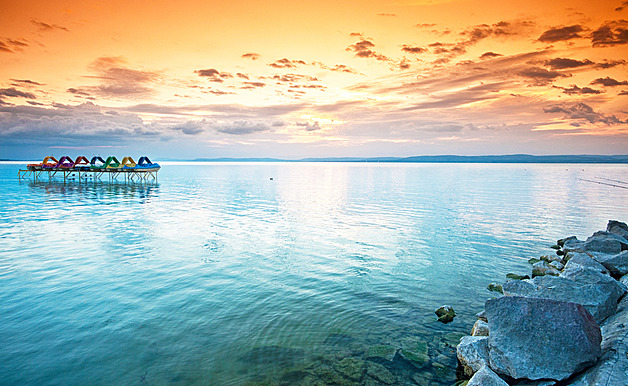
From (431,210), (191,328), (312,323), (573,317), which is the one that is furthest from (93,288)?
(431,210)

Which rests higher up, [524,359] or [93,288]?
[524,359]

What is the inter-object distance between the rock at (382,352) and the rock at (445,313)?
2989 millimetres

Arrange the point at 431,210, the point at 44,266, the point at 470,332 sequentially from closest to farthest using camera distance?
the point at 470,332 < the point at 44,266 < the point at 431,210

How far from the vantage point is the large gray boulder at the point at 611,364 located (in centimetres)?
724

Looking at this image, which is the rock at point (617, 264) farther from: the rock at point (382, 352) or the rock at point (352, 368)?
the rock at point (352, 368)

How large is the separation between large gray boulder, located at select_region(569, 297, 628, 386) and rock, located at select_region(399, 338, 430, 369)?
373 cm

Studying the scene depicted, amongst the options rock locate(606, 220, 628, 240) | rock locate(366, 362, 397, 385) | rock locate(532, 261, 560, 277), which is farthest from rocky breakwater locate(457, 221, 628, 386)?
rock locate(606, 220, 628, 240)

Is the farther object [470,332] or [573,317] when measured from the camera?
[470,332]

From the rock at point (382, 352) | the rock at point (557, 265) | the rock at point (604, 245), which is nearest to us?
the rock at point (382, 352)

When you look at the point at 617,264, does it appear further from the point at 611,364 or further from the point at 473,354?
the point at 473,354

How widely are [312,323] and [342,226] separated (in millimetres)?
19696

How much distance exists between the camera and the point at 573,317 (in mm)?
8555

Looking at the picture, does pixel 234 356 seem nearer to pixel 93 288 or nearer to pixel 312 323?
pixel 312 323

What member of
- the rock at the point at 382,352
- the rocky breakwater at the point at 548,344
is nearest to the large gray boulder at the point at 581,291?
the rocky breakwater at the point at 548,344
